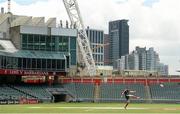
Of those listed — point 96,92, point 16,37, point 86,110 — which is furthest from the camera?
point 16,37

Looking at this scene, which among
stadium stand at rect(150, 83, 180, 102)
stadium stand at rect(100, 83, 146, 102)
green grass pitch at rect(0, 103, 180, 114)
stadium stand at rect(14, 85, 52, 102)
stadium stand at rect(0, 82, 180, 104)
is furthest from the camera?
stadium stand at rect(100, 83, 146, 102)

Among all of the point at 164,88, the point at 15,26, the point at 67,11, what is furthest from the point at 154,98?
the point at 67,11

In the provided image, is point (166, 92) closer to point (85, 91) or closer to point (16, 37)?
point (85, 91)

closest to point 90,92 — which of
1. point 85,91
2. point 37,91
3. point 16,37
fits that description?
point 85,91

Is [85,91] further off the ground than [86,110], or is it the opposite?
[86,110]

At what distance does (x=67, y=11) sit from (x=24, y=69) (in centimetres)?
3371

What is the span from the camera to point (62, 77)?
98.9m

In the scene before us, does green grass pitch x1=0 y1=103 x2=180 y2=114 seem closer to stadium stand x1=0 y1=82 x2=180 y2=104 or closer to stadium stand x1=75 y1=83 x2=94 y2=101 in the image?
stadium stand x1=0 y1=82 x2=180 y2=104

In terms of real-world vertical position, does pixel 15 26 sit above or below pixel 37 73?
above

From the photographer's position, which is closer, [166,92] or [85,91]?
[85,91]

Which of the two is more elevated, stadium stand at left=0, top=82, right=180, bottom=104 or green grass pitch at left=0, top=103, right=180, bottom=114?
green grass pitch at left=0, top=103, right=180, bottom=114

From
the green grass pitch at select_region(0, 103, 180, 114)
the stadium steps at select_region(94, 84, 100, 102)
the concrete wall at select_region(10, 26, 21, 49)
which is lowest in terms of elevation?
the stadium steps at select_region(94, 84, 100, 102)

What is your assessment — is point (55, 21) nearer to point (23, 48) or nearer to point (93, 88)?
point (23, 48)

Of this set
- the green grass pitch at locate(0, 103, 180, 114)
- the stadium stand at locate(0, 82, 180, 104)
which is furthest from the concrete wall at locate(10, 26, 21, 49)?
the green grass pitch at locate(0, 103, 180, 114)
